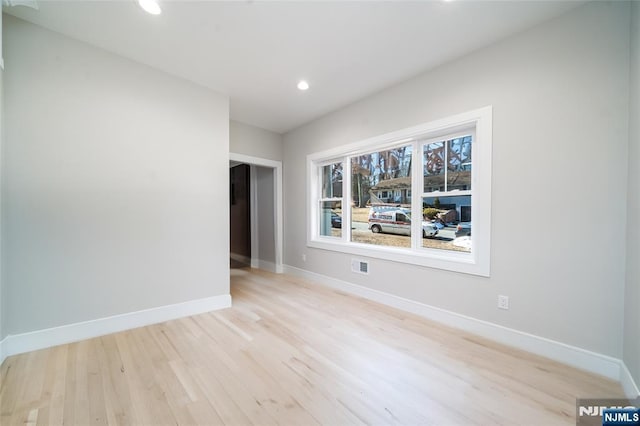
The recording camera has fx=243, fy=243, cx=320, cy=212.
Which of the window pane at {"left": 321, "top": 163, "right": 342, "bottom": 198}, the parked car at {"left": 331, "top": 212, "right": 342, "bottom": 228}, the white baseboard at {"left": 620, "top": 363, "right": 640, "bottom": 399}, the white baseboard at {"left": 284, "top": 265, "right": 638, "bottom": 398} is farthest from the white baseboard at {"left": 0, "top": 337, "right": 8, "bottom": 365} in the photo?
the white baseboard at {"left": 620, "top": 363, "right": 640, "bottom": 399}

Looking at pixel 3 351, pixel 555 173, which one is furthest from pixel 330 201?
pixel 3 351

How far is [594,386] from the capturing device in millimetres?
1618

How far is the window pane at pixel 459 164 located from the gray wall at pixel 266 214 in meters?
3.19

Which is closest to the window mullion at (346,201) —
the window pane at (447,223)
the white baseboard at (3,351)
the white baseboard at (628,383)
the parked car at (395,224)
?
the parked car at (395,224)

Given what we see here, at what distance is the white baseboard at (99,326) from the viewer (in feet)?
6.43

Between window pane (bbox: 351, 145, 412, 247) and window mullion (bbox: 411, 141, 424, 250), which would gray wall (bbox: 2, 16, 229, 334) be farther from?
window mullion (bbox: 411, 141, 424, 250)

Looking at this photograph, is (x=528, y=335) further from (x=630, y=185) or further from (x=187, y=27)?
(x=187, y=27)

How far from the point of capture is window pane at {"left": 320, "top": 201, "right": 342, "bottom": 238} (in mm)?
3994

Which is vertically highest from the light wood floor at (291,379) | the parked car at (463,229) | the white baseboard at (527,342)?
the parked car at (463,229)

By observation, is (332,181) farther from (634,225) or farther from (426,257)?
(634,225)

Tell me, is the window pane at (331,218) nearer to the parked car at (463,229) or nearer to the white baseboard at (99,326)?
the parked car at (463,229)

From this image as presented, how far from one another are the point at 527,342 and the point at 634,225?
115cm

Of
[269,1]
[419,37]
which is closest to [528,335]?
[419,37]

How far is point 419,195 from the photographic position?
2893 mm
